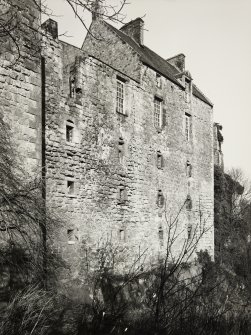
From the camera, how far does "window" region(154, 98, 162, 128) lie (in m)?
16.0

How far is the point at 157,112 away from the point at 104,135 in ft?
15.1

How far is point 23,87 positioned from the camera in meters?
7.69

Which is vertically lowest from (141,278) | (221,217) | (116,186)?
(141,278)

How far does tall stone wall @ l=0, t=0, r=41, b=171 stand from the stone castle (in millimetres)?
24

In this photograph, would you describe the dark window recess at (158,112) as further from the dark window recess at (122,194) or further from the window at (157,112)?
the dark window recess at (122,194)

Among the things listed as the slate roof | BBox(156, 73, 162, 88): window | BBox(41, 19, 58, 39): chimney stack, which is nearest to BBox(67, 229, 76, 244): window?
BBox(41, 19, 58, 39): chimney stack

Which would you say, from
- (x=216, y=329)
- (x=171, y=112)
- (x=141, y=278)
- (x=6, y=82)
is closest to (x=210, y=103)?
(x=171, y=112)

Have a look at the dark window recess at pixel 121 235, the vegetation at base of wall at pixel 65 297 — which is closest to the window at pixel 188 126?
the dark window recess at pixel 121 235

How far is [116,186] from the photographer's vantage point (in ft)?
42.5

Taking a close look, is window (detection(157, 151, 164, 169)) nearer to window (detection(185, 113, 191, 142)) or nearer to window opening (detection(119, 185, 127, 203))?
window opening (detection(119, 185, 127, 203))

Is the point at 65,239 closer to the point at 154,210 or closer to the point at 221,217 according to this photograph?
the point at 154,210

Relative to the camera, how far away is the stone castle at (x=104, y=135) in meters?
7.81

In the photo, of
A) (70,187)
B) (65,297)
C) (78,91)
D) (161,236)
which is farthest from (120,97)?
(65,297)

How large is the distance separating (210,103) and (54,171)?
14.2 meters
